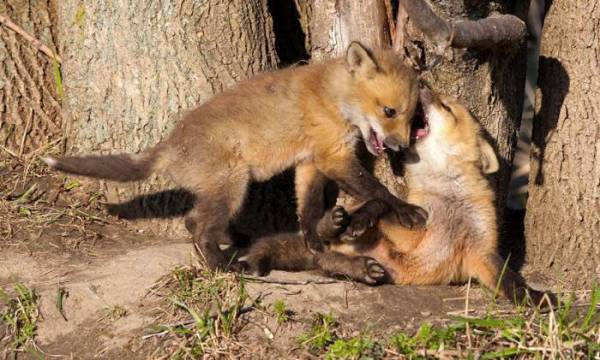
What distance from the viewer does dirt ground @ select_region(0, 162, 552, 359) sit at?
435 cm

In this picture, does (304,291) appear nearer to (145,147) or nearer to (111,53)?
(145,147)

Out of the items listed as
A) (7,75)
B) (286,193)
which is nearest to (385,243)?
(286,193)

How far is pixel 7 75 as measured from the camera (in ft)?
20.2

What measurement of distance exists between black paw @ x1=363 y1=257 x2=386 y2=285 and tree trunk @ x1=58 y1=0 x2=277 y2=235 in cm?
153

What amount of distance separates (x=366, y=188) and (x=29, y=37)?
9.55 feet

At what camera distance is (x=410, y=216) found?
201 inches

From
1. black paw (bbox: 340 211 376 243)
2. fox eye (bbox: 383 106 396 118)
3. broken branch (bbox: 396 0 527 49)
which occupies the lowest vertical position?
black paw (bbox: 340 211 376 243)

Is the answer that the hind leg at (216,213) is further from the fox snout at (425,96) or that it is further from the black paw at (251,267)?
the fox snout at (425,96)

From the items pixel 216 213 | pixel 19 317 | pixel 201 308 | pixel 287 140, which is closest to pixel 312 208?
pixel 287 140

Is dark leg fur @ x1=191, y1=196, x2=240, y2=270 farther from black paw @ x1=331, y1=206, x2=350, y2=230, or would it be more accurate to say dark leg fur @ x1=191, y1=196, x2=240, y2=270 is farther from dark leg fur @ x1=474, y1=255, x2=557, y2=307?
dark leg fur @ x1=474, y1=255, x2=557, y2=307

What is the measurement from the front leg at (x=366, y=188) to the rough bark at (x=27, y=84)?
7.81ft

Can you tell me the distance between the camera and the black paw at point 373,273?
16.1ft

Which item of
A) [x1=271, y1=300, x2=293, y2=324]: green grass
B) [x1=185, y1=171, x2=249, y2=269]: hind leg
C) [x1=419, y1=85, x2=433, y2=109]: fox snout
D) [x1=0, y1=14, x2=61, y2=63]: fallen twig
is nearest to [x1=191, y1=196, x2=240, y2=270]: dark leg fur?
[x1=185, y1=171, x2=249, y2=269]: hind leg

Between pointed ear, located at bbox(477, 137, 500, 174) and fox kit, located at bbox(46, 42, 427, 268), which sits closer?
fox kit, located at bbox(46, 42, 427, 268)
